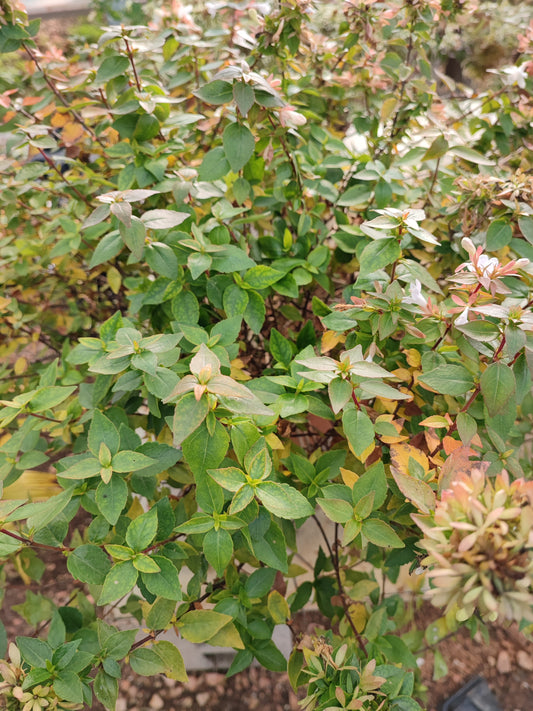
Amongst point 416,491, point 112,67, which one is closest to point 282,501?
point 416,491

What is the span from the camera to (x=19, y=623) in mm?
1686

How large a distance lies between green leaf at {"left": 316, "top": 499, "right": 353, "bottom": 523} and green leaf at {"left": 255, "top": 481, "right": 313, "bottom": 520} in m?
0.04

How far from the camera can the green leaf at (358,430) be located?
76cm

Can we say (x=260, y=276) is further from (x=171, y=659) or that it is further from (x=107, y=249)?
(x=171, y=659)

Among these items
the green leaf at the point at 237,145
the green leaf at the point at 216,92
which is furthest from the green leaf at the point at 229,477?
the green leaf at the point at 216,92

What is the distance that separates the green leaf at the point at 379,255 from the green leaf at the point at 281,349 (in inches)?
9.0

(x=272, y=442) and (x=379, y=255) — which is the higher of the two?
(x=379, y=255)

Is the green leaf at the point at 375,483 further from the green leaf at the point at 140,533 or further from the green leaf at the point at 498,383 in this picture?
the green leaf at the point at 140,533

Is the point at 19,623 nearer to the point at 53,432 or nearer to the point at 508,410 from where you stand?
the point at 53,432

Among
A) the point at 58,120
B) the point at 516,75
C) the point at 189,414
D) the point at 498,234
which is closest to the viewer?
the point at 189,414

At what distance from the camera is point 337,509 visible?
0.77 meters

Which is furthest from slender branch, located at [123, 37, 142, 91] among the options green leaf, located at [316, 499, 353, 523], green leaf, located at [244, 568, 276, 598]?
green leaf, located at [244, 568, 276, 598]

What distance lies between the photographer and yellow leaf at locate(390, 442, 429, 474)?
79 cm

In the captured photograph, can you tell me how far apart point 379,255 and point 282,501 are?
43cm
